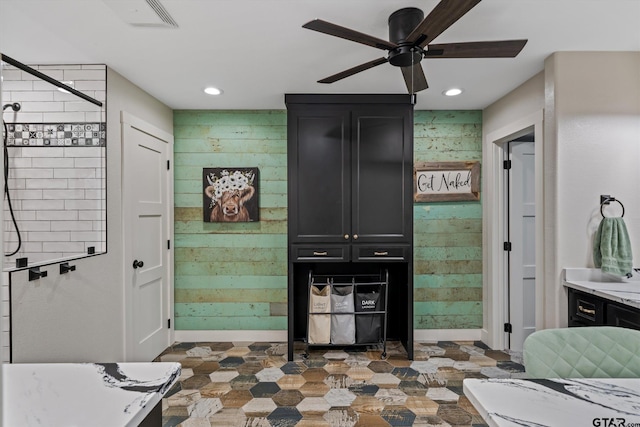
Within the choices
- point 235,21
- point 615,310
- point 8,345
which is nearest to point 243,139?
point 235,21

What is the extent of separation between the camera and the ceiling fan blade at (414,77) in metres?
2.16

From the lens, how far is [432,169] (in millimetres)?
3893

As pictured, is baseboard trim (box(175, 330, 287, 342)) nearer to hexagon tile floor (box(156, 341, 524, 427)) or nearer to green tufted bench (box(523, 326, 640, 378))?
hexagon tile floor (box(156, 341, 524, 427))

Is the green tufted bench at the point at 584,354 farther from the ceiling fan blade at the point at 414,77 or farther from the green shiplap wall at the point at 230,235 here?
the green shiplap wall at the point at 230,235

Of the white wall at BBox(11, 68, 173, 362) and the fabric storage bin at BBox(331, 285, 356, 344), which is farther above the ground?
the white wall at BBox(11, 68, 173, 362)

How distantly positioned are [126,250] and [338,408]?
2.01 meters

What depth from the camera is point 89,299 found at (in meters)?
2.59

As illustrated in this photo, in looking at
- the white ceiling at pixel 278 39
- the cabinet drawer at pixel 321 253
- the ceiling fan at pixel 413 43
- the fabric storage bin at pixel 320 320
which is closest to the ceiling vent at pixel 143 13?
the white ceiling at pixel 278 39

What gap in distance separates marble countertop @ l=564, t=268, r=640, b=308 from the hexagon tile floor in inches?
39.9

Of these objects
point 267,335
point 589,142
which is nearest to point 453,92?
point 589,142

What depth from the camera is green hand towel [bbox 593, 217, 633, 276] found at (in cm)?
241

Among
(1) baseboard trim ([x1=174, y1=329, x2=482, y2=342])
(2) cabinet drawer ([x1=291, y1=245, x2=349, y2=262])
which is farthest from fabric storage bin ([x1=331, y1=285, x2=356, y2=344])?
(1) baseboard trim ([x1=174, y1=329, x2=482, y2=342])

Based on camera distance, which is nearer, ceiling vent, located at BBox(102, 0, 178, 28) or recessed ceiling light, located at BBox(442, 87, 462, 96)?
ceiling vent, located at BBox(102, 0, 178, 28)

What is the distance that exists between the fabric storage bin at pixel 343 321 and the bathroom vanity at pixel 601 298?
1709 millimetres
